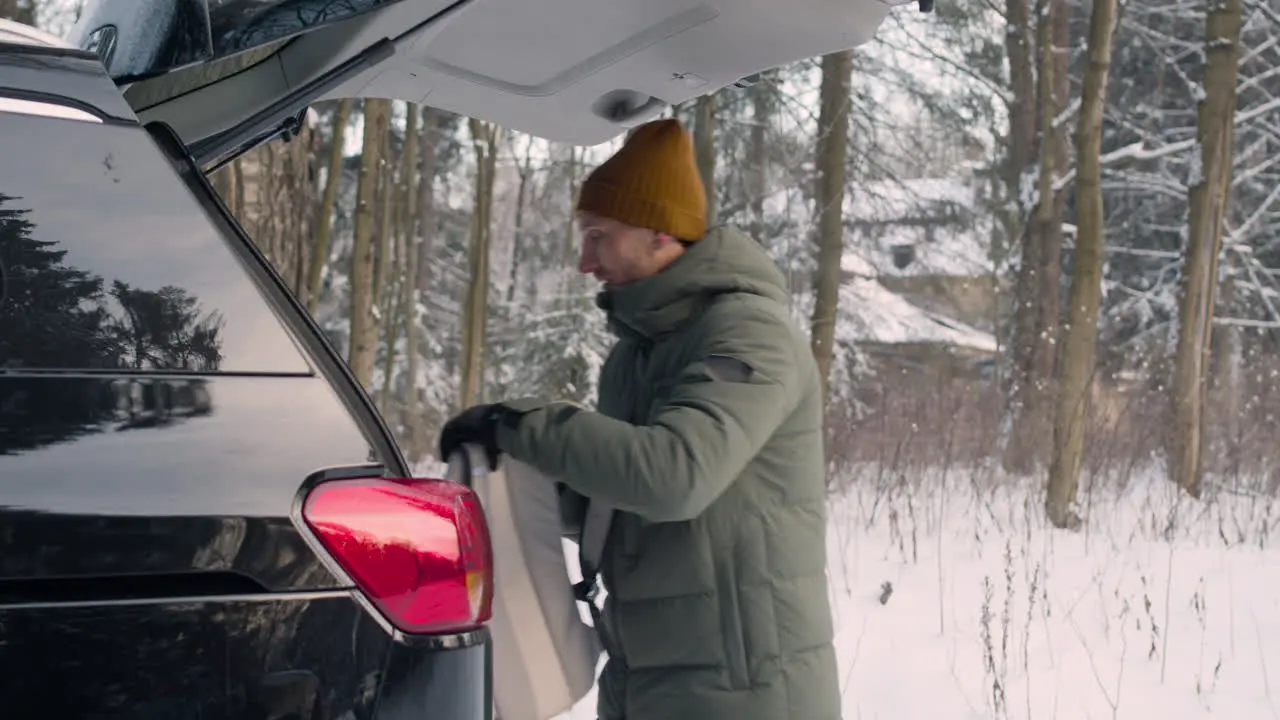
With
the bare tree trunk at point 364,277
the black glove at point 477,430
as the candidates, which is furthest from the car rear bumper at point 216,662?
the bare tree trunk at point 364,277

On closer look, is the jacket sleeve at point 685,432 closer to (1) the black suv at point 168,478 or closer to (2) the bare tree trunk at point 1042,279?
(1) the black suv at point 168,478

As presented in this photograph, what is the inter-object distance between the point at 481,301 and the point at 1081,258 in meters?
7.30

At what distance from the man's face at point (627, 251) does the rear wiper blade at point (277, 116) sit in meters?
0.52

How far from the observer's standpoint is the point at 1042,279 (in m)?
15.9

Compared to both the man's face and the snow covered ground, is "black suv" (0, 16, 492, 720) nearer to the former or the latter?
the man's face

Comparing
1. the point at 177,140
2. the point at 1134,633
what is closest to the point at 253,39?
the point at 177,140

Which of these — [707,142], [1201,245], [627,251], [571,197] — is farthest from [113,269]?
[571,197]

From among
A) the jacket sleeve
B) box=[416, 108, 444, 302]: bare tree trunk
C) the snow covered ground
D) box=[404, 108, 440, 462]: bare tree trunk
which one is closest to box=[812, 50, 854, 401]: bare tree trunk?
the snow covered ground

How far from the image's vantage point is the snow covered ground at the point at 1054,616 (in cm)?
541

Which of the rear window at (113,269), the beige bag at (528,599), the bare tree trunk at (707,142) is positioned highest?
the bare tree trunk at (707,142)

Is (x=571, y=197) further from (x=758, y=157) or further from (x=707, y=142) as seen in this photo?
(x=707, y=142)

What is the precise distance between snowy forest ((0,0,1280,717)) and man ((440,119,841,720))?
9.78 feet

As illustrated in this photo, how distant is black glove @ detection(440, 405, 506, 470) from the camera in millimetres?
2379

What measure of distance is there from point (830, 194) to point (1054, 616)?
15.5 feet
